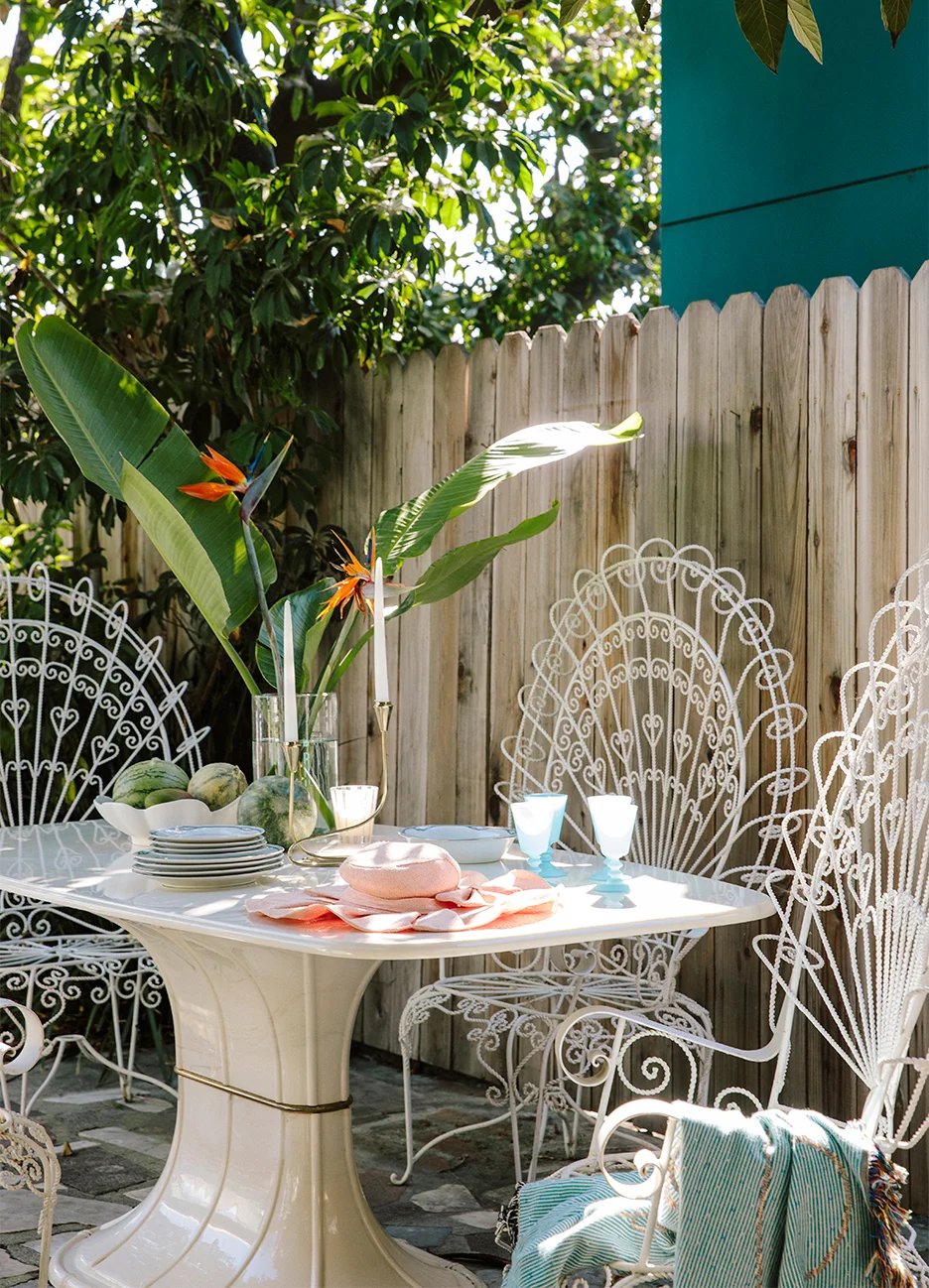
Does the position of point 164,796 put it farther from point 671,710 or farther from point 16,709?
point 671,710

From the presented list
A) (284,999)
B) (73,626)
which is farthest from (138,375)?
(284,999)

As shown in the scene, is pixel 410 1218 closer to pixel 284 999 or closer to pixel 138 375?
pixel 284 999

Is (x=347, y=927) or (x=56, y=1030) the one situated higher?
(x=347, y=927)

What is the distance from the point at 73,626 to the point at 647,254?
16.6ft

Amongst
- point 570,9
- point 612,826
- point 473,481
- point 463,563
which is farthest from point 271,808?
point 570,9

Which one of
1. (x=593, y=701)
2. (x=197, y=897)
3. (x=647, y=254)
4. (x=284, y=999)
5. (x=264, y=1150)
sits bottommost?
(x=264, y=1150)

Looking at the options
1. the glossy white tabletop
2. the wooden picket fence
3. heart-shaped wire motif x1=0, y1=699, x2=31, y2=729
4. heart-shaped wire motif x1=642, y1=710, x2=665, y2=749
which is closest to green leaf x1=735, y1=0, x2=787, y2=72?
the wooden picket fence

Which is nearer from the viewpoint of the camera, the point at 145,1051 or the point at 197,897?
the point at 197,897

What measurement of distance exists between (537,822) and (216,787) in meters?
0.68

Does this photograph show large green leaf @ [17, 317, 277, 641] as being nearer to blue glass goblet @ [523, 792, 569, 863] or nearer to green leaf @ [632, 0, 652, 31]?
blue glass goblet @ [523, 792, 569, 863]

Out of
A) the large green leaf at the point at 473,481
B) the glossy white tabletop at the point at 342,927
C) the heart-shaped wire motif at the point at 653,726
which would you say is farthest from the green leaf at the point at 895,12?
the heart-shaped wire motif at the point at 653,726

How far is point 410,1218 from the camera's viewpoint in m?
2.77

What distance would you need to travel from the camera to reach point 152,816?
2.48 m

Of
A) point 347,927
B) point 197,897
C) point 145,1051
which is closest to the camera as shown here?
point 347,927
